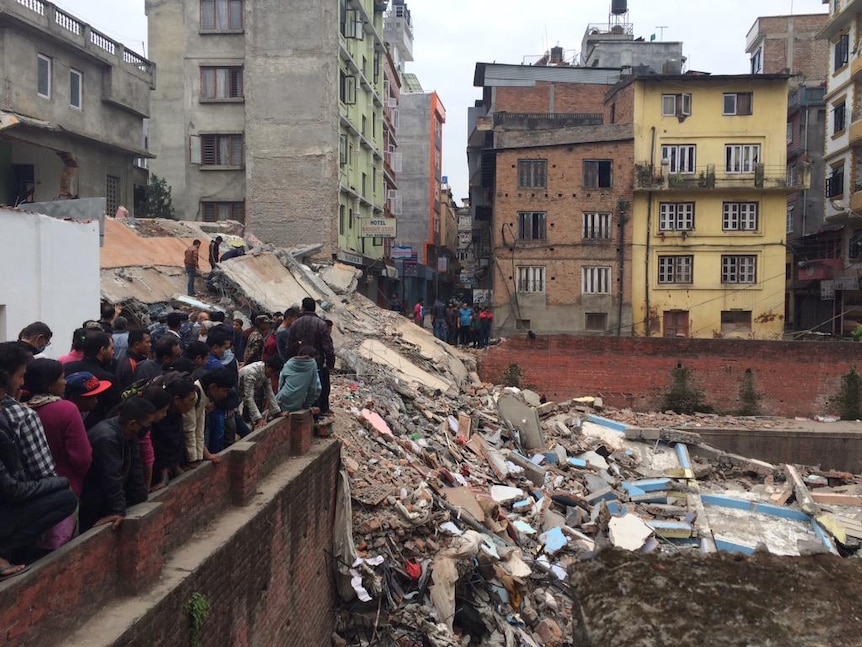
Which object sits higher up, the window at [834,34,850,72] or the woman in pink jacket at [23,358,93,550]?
the window at [834,34,850,72]

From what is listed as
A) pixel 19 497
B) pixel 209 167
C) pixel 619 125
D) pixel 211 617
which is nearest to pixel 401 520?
pixel 211 617

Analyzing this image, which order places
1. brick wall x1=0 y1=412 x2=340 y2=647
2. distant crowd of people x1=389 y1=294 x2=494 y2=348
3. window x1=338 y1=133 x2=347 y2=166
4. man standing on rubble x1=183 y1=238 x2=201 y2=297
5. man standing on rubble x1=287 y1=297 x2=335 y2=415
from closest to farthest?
brick wall x1=0 y1=412 x2=340 y2=647 → man standing on rubble x1=287 y1=297 x2=335 y2=415 → man standing on rubble x1=183 y1=238 x2=201 y2=297 → distant crowd of people x1=389 y1=294 x2=494 y2=348 → window x1=338 y1=133 x2=347 y2=166

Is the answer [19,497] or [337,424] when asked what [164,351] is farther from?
[337,424]

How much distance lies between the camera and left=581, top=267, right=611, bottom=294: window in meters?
30.9

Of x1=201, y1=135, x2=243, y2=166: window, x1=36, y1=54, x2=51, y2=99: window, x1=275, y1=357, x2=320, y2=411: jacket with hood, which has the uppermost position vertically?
x1=36, y1=54, x2=51, y2=99: window

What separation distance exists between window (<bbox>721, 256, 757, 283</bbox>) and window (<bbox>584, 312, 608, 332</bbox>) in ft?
16.6

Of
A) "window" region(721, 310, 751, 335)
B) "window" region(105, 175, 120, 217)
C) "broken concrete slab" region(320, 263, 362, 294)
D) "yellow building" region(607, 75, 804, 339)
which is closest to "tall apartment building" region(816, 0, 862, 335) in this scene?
"yellow building" region(607, 75, 804, 339)

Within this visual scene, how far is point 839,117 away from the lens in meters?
30.8

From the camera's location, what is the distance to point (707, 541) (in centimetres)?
1230

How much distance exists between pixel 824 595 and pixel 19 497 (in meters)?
4.05

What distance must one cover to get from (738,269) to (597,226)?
6.05 m

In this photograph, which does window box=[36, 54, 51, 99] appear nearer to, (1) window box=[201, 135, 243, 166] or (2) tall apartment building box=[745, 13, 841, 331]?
(1) window box=[201, 135, 243, 166]

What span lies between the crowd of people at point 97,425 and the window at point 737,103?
27732 mm

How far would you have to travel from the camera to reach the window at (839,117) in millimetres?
30266
